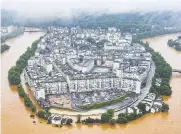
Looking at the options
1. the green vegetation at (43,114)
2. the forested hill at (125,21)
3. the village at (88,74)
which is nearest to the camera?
the green vegetation at (43,114)

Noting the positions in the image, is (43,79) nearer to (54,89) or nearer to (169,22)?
(54,89)

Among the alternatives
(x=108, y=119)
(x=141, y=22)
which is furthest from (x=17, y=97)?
(x=141, y=22)

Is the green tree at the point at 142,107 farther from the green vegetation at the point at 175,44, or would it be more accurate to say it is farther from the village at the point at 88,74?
the green vegetation at the point at 175,44

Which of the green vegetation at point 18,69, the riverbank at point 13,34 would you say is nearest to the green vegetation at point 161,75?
the green vegetation at point 18,69

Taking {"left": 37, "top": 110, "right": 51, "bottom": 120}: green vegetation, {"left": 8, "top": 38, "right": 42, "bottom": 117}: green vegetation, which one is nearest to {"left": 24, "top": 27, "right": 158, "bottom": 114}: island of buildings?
{"left": 8, "top": 38, "right": 42, "bottom": 117}: green vegetation

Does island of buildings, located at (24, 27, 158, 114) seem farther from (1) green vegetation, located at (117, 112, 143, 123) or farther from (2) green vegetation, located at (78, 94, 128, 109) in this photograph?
(1) green vegetation, located at (117, 112, 143, 123)
